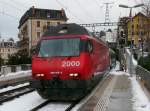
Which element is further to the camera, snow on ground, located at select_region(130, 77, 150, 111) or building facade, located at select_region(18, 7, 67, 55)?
building facade, located at select_region(18, 7, 67, 55)

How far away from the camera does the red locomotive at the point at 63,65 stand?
601 inches

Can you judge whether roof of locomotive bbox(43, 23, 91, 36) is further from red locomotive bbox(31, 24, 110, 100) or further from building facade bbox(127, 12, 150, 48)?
building facade bbox(127, 12, 150, 48)

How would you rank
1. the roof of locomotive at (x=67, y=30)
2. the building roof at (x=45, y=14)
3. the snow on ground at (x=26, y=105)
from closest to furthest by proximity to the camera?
1. the snow on ground at (x=26, y=105)
2. the roof of locomotive at (x=67, y=30)
3. the building roof at (x=45, y=14)

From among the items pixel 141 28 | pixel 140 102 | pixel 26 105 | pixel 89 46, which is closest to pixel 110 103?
pixel 140 102

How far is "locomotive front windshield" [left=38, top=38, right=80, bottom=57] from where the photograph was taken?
15922mm

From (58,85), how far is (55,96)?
20.3 inches

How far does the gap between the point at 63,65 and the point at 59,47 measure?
102 centimetres

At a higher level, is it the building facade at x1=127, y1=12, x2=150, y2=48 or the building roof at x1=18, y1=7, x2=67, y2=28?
the building roof at x1=18, y1=7, x2=67, y2=28

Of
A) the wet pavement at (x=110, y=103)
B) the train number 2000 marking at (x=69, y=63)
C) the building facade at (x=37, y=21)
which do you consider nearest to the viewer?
the wet pavement at (x=110, y=103)

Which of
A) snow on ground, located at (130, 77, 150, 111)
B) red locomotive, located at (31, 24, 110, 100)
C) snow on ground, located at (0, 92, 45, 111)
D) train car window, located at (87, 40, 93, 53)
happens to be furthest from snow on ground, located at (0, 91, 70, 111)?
snow on ground, located at (130, 77, 150, 111)

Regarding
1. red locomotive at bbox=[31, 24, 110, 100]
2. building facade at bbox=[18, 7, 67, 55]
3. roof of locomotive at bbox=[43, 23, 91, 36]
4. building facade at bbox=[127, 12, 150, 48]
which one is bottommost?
red locomotive at bbox=[31, 24, 110, 100]

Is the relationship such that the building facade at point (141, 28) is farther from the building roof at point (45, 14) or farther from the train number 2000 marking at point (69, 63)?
the building roof at point (45, 14)

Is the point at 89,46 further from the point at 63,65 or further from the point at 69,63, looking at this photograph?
the point at 63,65

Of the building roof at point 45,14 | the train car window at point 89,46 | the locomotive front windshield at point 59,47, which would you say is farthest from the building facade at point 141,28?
the building roof at point 45,14
